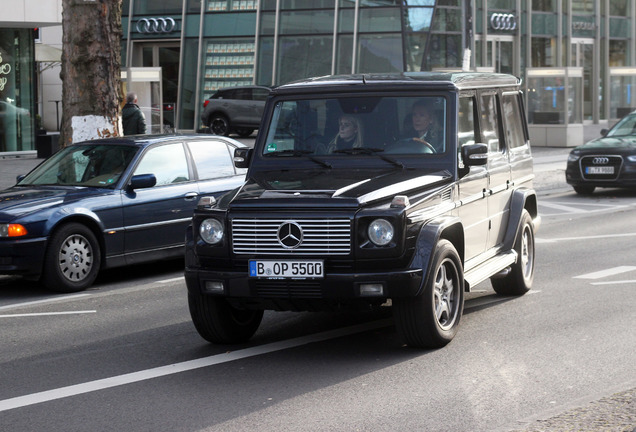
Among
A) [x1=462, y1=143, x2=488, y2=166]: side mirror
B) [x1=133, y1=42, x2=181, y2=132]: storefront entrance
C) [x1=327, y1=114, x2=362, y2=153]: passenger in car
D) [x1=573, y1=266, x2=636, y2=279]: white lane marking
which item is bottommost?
[x1=573, y1=266, x2=636, y2=279]: white lane marking

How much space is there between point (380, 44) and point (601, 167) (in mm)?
18585

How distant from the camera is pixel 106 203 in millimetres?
10789

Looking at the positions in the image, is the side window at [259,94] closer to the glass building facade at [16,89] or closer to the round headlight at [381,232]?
the glass building facade at [16,89]

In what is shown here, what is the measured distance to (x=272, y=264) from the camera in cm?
684

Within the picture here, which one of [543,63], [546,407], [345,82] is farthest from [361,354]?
[543,63]

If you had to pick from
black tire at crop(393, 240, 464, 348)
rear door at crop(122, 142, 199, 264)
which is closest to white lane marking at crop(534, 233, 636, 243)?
rear door at crop(122, 142, 199, 264)

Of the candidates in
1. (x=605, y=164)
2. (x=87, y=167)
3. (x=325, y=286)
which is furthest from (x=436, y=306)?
(x=605, y=164)

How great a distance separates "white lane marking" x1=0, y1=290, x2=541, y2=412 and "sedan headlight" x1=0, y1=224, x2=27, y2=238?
3.57 meters

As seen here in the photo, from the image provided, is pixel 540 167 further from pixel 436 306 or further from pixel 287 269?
pixel 287 269

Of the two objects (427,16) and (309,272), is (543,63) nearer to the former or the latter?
(427,16)

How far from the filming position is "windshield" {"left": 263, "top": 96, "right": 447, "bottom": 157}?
26.0ft

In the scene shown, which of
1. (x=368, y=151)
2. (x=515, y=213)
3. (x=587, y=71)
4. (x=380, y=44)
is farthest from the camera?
(x=587, y=71)

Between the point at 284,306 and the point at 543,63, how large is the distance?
3873 centimetres

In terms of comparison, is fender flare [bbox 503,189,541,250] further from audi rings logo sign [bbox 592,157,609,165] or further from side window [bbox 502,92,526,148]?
audi rings logo sign [bbox 592,157,609,165]
